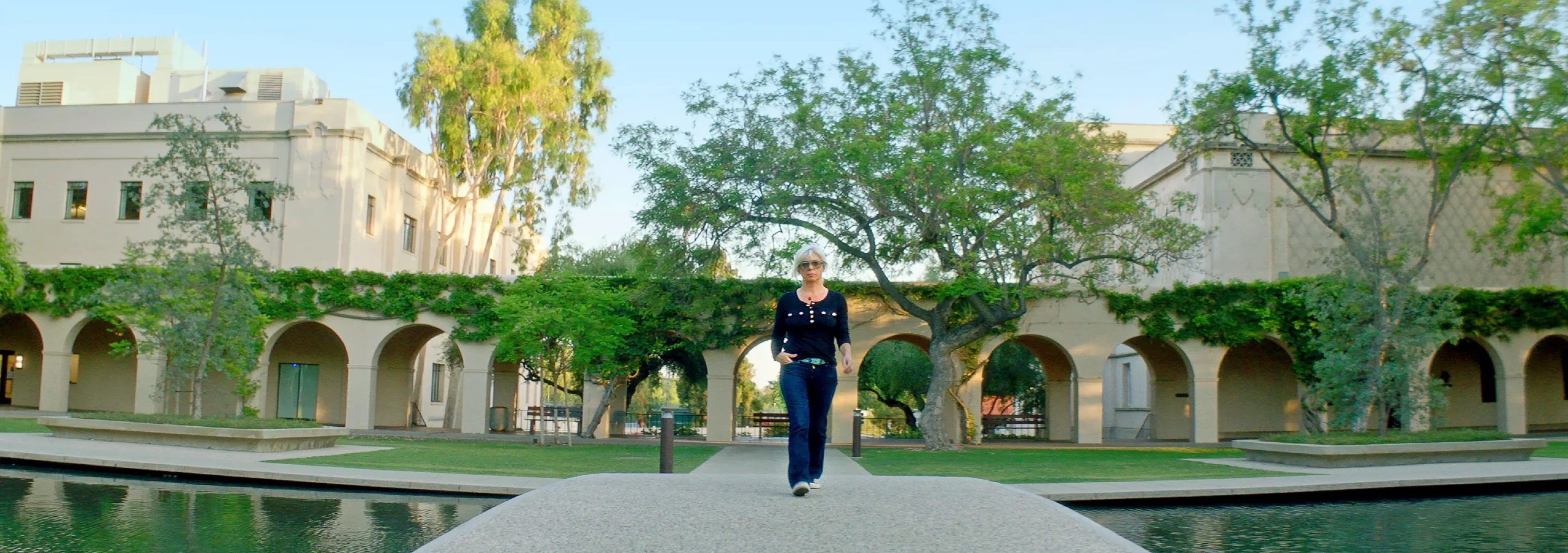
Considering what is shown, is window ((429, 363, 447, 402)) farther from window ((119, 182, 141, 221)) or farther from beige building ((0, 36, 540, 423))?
window ((119, 182, 141, 221))

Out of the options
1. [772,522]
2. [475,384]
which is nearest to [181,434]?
[475,384]

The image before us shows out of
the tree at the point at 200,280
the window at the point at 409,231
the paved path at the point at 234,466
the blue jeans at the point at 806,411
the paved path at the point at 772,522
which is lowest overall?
the paved path at the point at 234,466

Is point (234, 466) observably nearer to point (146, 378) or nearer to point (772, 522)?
point (772, 522)

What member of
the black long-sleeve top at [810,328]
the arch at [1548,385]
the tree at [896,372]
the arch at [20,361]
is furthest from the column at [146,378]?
the arch at [1548,385]

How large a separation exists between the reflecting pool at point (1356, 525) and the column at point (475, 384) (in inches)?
776

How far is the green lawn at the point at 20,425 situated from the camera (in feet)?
59.5

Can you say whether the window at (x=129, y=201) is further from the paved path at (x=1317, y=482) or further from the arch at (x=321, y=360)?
the paved path at (x=1317, y=482)

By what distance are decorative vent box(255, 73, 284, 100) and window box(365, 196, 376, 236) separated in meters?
7.27

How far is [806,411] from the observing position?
21.9 feet

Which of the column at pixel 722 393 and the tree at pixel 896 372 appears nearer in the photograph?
the column at pixel 722 393

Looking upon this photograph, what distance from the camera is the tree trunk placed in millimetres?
25719

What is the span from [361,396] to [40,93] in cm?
2187

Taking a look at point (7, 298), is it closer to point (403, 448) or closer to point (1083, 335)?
point (403, 448)

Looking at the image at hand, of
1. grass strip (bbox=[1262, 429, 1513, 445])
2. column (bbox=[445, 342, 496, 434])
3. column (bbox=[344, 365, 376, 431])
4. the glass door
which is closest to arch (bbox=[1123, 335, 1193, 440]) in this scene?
grass strip (bbox=[1262, 429, 1513, 445])
